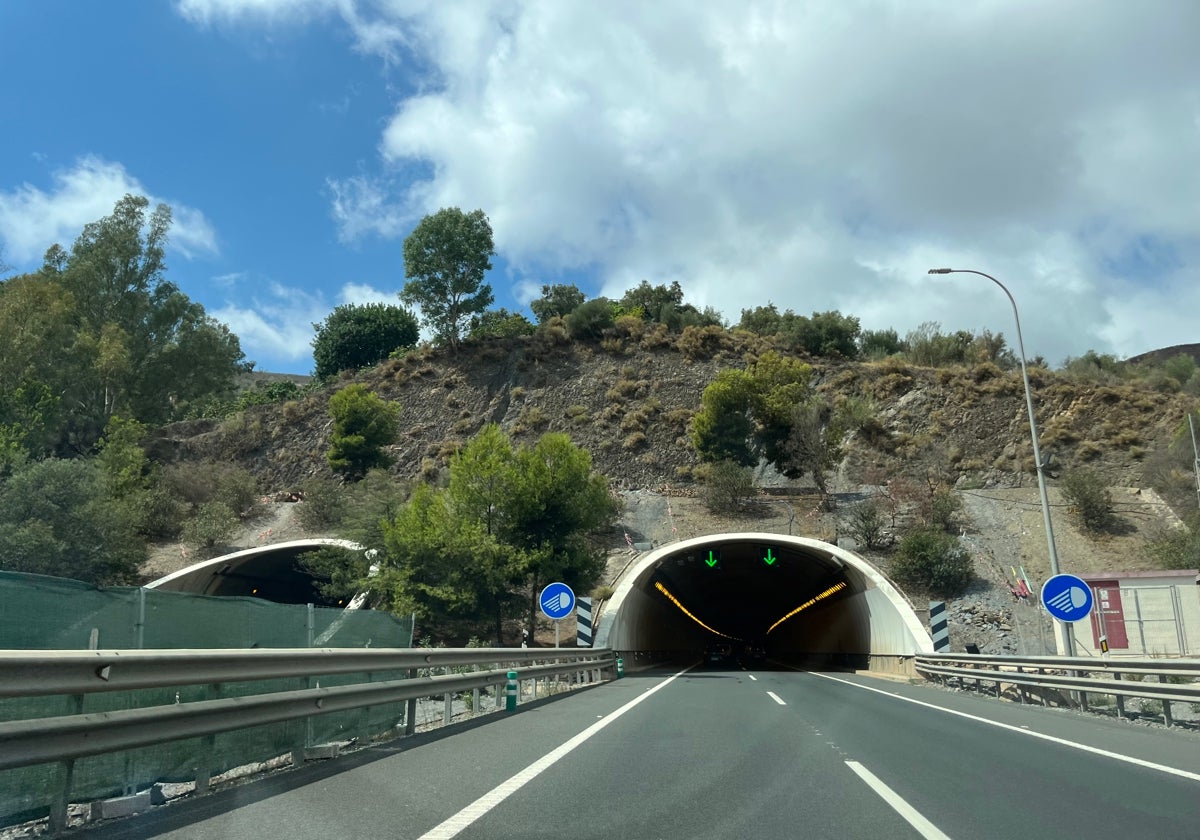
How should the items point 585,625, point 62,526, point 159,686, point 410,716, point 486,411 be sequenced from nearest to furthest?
point 159,686
point 410,716
point 585,625
point 62,526
point 486,411

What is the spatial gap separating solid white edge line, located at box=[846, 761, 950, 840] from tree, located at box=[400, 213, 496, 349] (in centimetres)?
7296

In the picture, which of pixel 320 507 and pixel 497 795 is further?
pixel 320 507

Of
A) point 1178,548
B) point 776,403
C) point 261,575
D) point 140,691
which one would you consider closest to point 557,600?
point 140,691

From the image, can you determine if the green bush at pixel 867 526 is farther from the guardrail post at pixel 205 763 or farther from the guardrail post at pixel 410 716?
the guardrail post at pixel 205 763

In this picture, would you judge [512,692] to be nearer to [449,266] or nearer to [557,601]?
[557,601]

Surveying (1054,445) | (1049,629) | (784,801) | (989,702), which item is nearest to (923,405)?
(1054,445)

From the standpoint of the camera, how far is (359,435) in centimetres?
6619

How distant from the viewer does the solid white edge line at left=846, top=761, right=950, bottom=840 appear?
20.4 feet

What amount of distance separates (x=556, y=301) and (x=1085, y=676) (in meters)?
81.9

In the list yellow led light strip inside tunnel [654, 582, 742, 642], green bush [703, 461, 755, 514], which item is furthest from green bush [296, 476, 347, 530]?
green bush [703, 461, 755, 514]

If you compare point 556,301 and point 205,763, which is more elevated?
point 556,301

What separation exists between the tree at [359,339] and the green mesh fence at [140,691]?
84.6 meters

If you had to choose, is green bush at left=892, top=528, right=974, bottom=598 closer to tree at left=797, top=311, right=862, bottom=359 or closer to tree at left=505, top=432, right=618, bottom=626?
tree at left=505, top=432, right=618, bottom=626

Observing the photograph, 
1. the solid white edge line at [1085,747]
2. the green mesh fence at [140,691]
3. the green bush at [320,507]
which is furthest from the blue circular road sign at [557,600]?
the green bush at [320,507]
